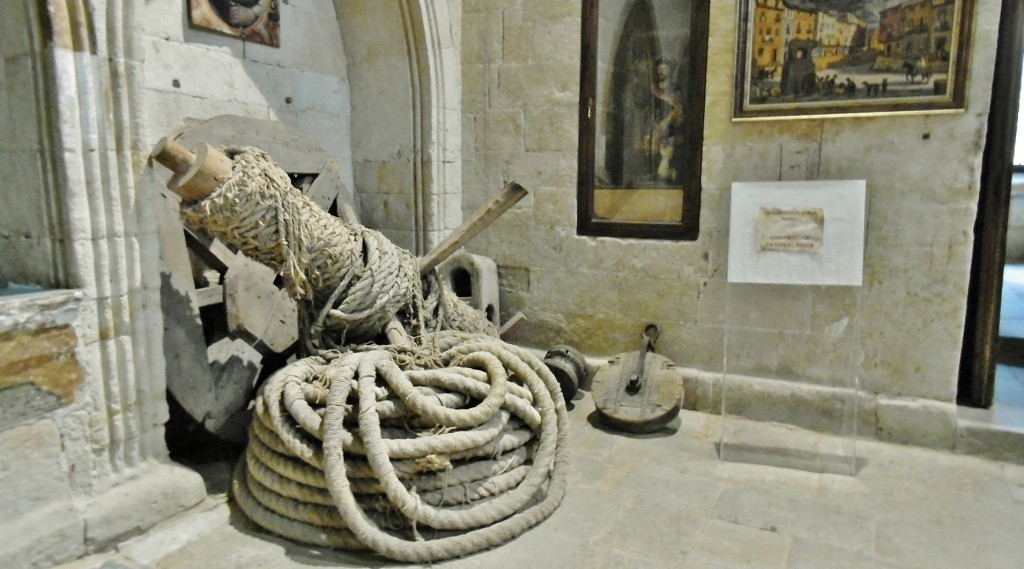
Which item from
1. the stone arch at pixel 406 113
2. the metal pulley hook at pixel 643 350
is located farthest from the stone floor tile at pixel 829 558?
the stone arch at pixel 406 113

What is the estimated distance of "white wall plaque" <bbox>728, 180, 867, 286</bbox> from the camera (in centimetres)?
278

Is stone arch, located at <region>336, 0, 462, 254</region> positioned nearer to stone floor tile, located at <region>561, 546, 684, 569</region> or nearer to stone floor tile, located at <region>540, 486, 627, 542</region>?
stone floor tile, located at <region>540, 486, 627, 542</region>

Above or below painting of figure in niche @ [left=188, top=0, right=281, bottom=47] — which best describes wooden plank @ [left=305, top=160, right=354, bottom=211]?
below

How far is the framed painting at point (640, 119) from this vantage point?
3.30 meters

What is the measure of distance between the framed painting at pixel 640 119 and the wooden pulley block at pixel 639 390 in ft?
2.07

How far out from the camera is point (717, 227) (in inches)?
128

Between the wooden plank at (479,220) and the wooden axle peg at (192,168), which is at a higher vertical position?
the wooden axle peg at (192,168)

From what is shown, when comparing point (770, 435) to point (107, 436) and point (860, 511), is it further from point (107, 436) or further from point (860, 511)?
point (107, 436)

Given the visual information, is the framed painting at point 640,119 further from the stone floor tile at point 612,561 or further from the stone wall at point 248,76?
the stone floor tile at point 612,561

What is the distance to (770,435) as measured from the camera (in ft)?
10.0

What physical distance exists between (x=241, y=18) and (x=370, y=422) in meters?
2.05

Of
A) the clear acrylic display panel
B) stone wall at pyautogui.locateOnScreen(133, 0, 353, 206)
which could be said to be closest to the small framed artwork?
the clear acrylic display panel

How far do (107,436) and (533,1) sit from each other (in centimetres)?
278

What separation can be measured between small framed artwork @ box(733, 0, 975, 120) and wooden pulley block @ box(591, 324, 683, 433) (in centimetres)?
123
